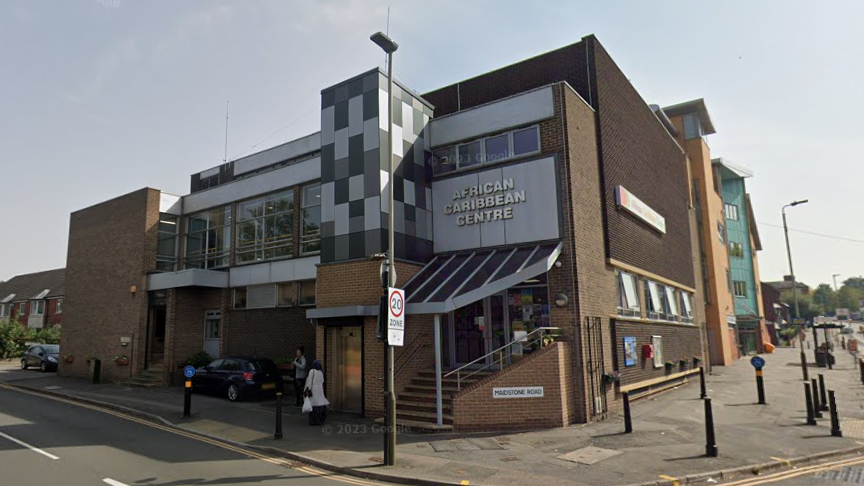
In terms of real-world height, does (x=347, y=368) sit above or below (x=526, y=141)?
below

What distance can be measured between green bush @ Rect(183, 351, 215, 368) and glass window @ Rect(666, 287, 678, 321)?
61.4 ft

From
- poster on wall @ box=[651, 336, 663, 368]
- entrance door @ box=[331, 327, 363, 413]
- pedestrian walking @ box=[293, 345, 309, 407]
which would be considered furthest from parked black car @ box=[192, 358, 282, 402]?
poster on wall @ box=[651, 336, 663, 368]

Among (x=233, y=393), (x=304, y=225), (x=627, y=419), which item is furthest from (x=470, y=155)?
(x=233, y=393)

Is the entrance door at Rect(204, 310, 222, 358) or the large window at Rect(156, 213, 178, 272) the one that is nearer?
the entrance door at Rect(204, 310, 222, 358)

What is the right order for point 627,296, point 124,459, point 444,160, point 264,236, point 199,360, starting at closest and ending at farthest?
1. point 124,459
2. point 444,160
3. point 627,296
4. point 199,360
5. point 264,236

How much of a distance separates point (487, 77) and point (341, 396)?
1216 cm

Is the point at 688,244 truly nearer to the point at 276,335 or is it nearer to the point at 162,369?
the point at 276,335

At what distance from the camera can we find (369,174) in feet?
47.9

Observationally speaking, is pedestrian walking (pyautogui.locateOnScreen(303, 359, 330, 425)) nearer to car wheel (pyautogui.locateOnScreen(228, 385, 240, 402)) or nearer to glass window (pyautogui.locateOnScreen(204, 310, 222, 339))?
car wheel (pyautogui.locateOnScreen(228, 385, 240, 402))

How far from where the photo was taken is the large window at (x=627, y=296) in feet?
54.6

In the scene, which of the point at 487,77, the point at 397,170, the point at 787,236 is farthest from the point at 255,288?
the point at 787,236

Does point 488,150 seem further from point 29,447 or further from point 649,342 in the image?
point 29,447

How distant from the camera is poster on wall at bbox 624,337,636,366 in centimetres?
1569

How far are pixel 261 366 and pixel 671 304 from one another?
1656 centimetres
